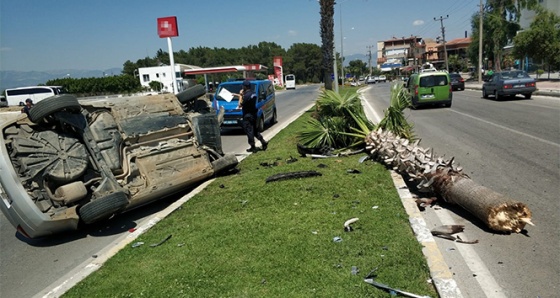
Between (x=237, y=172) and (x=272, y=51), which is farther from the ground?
(x=272, y=51)

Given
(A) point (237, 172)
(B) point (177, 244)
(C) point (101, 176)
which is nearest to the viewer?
(B) point (177, 244)

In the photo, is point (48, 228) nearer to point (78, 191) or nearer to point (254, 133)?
point (78, 191)

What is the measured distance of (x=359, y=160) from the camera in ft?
29.0

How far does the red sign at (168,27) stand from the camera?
22.8 metres

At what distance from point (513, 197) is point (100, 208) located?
6.03 m

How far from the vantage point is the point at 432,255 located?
4.25 metres

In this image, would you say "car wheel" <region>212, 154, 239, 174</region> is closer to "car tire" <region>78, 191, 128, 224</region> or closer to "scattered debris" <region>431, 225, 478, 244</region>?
"car tire" <region>78, 191, 128, 224</region>

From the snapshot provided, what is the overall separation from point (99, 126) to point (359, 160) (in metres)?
5.15

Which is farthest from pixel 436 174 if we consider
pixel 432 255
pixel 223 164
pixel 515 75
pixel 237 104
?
pixel 515 75

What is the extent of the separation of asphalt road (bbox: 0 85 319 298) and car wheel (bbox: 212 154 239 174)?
1429 mm

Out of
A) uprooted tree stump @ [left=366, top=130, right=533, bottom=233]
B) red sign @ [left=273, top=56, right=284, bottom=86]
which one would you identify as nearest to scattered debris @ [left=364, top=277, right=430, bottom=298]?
uprooted tree stump @ [left=366, top=130, right=533, bottom=233]

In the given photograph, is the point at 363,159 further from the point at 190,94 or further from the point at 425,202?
the point at 190,94

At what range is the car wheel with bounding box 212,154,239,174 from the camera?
820cm

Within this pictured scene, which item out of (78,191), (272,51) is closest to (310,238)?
(78,191)
